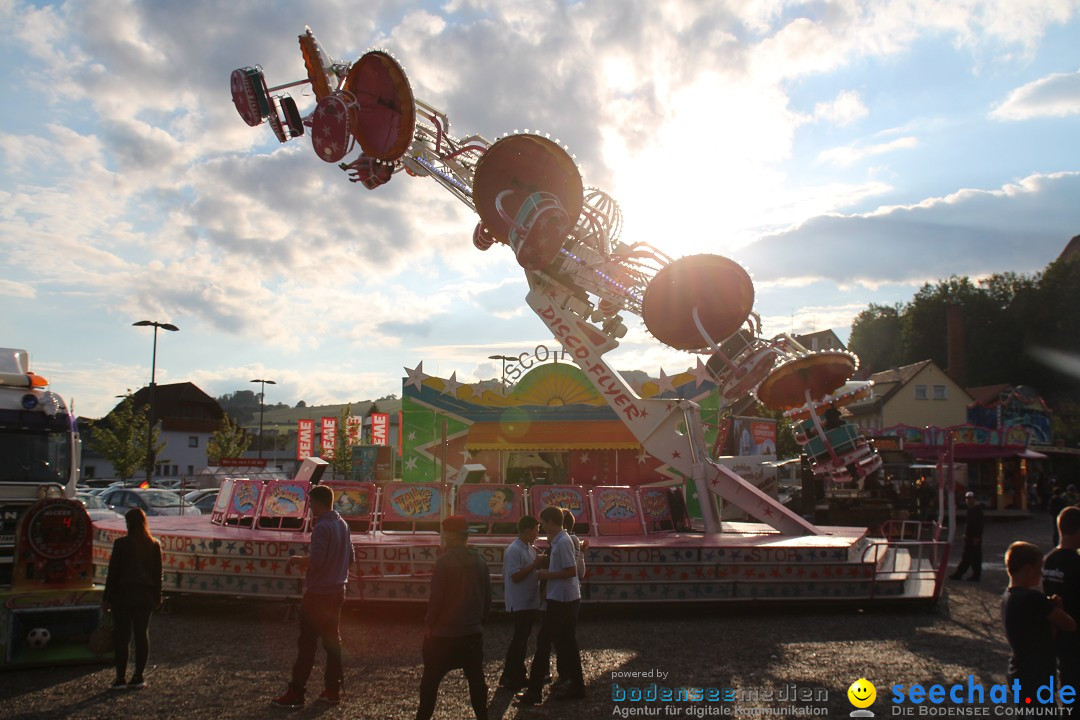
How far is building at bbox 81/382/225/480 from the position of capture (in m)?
66.6

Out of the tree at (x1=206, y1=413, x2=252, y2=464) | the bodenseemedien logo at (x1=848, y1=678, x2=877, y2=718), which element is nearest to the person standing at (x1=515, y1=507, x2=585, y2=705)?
the bodenseemedien logo at (x1=848, y1=678, x2=877, y2=718)

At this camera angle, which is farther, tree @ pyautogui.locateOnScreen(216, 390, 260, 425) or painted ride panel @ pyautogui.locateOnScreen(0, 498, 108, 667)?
tree @ pyautogui.locateOnScreen(216, 390, 260, 425)

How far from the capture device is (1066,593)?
556 cm

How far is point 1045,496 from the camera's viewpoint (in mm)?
42156

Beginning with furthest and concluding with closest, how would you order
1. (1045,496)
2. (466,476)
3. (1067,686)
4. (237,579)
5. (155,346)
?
(1045,496)
(155,346)
(466,476)
(237,579)
(1067,686)

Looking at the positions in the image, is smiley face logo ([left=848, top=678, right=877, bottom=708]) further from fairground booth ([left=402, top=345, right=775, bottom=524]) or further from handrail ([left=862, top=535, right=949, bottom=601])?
fairground booth ([left=402, top=345, right=775, bottom=524])

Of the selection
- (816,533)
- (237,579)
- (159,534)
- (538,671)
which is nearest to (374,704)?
(538,671)

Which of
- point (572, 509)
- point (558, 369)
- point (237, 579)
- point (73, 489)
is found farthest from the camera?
point (558, 369)

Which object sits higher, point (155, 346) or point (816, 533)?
point (155, 346)

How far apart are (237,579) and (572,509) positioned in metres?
5.23

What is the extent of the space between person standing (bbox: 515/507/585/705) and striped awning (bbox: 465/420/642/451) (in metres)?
22.1

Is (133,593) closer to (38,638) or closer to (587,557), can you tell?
(38,638)

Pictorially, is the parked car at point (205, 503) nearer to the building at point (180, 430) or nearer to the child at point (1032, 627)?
the child at point (1032, 627)

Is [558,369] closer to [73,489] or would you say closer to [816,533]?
[816,533]
